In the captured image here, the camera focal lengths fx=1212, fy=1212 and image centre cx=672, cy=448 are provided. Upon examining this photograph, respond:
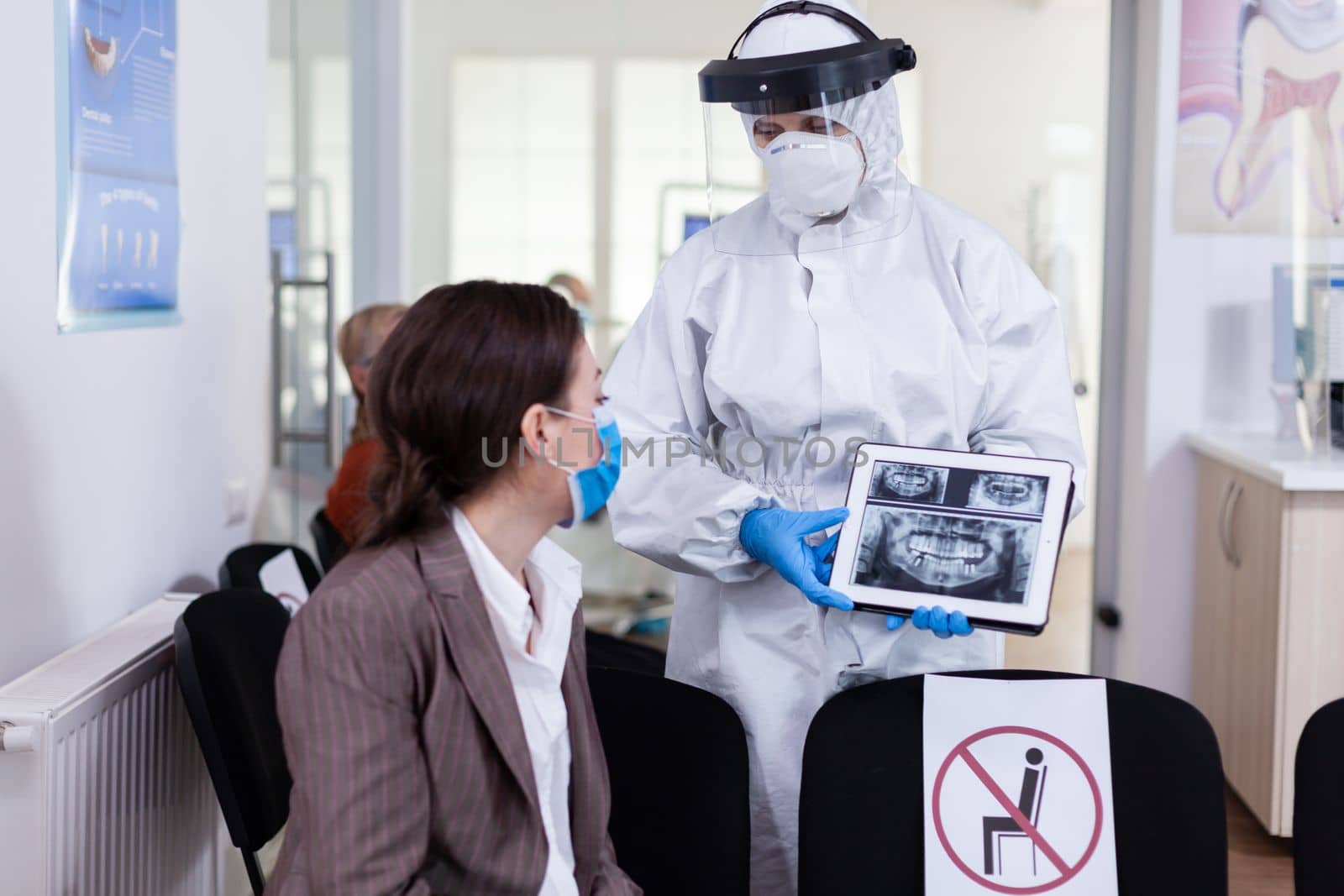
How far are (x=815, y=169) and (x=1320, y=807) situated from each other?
970mm

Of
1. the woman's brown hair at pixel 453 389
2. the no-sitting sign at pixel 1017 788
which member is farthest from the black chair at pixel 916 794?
the woman's brown hair at pixel 453 389

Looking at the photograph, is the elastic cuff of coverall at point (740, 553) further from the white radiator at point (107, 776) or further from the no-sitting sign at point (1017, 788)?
the white radiator at point (107, 776)

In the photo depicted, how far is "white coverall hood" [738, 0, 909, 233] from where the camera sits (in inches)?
63.7

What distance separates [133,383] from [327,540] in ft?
2.70

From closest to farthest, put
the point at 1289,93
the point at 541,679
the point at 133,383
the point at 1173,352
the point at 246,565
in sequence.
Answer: the point at 541,679, the point at 133,383, the point at 246,565, the point at 1289,93, the point at 1173,352

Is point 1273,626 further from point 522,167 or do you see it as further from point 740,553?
point 522,167

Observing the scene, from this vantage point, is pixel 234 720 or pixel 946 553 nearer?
pixel 946 553

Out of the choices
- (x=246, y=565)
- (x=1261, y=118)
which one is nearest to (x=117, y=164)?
(x=246, y=565)

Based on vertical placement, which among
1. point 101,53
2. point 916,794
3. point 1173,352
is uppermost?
point 101,53

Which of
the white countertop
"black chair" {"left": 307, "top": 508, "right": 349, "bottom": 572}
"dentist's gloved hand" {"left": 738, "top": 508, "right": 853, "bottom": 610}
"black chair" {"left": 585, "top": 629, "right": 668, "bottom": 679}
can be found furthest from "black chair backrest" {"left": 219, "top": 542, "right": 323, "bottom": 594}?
the white countertop

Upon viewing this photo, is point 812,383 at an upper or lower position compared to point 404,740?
upper

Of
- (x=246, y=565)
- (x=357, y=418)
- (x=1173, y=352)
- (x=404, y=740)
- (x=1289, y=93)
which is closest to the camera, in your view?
(x=404, y=740)

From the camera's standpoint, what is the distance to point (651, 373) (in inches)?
67.7

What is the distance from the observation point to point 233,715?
5.55ft
